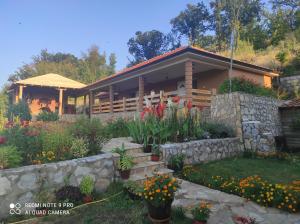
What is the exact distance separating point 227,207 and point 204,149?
3.24 metres

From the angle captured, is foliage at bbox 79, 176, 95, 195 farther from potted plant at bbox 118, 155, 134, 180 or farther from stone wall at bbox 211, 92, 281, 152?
stone wall at bbox 211, 92, 281, 152

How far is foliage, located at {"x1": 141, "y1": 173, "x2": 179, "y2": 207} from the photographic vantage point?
304 cm

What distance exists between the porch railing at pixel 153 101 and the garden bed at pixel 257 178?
348 cm

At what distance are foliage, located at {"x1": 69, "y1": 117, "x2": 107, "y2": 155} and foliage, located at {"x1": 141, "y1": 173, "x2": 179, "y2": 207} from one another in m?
2.63

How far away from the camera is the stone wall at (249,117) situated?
802cm

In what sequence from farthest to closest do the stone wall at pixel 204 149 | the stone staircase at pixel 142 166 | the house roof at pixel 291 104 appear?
1. the house roof at pixel 291 104
2. the stone wall at pixel 204 149
3. the stone staircase at pixel 142 166

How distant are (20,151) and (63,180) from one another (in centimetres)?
123

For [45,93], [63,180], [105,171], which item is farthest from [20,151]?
[45,93]

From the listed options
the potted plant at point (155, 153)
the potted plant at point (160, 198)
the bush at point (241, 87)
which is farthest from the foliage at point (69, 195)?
the bush at point (241, 87)

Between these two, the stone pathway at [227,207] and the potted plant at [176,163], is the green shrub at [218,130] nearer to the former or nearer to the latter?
the potted plant at [176,163]

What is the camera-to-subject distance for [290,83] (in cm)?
Answer: 1398

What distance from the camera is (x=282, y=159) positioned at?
7.43 m

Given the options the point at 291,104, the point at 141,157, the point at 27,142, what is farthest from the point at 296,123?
the point at 27,142

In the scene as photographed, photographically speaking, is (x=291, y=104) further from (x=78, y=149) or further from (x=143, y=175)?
(x=78, y=149)
